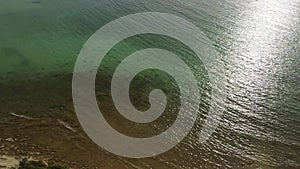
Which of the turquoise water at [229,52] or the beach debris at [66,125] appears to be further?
the beach debris at [66,125]

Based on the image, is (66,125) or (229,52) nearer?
(66,125)

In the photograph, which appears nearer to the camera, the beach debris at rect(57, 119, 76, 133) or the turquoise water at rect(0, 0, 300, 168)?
the turquoise water at rect(0, 0, 300, 168)

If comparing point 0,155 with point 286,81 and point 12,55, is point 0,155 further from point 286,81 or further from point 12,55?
point 286,81

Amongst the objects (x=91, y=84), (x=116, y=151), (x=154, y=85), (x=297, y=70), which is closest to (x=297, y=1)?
(x=297, y=70)

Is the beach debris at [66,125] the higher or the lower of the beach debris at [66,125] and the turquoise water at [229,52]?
the lower

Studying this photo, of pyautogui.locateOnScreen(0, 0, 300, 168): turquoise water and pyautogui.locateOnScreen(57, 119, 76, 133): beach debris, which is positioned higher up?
pyautogui.locateOnScreen(0, 0, 300, 168): turquoise water

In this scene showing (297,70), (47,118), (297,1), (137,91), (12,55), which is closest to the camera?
(47,118)

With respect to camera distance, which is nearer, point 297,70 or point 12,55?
point 297,70

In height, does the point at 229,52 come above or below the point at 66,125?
above
